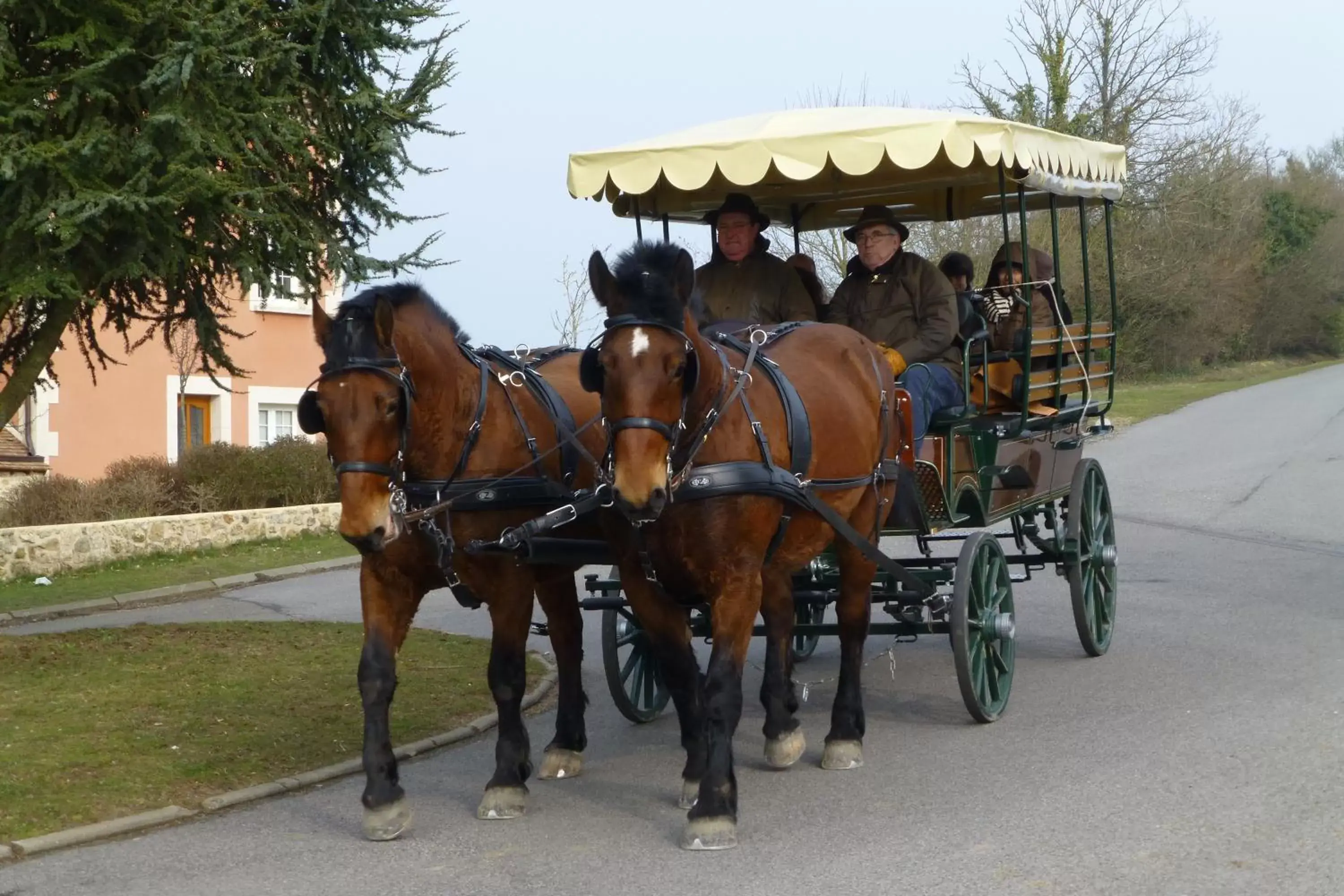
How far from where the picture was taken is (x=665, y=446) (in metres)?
5.73

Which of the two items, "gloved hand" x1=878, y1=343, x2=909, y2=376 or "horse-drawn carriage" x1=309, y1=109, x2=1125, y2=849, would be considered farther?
"gloved hand" x1=878, y1=343, x2=909, y2=376

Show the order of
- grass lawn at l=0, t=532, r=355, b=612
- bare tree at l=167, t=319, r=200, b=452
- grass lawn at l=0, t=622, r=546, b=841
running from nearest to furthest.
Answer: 1. grass lawn at l=0, t=622, r=546, b=841
2. bare tree at l=167, t=319, r=200, b=452
3. grass lawn at l=0, t=532, r=355, b=612

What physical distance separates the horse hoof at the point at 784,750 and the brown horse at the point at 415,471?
4.04 feet

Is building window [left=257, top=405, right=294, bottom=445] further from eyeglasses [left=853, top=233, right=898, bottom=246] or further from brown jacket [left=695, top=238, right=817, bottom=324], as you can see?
eyeglasses [left=853, top=233, right=898, bottom=246]

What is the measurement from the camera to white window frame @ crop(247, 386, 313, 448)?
25078 mm

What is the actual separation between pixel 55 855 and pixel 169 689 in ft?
10.2

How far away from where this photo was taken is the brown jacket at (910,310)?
857cm

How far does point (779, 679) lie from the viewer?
24.2 feet

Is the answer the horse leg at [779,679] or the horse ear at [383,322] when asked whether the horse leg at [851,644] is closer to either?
the horse leg at [779,679]

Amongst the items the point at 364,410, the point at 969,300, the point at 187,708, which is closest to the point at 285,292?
the point at 187,708

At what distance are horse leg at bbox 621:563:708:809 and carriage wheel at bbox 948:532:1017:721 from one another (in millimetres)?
1645

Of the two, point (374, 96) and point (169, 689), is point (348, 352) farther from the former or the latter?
point (374, 96)

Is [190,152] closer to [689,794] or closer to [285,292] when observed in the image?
[285,292]

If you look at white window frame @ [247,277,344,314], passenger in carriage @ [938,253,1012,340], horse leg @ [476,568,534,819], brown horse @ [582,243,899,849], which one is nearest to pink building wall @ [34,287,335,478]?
white window frame @ [247,277,344,314]
